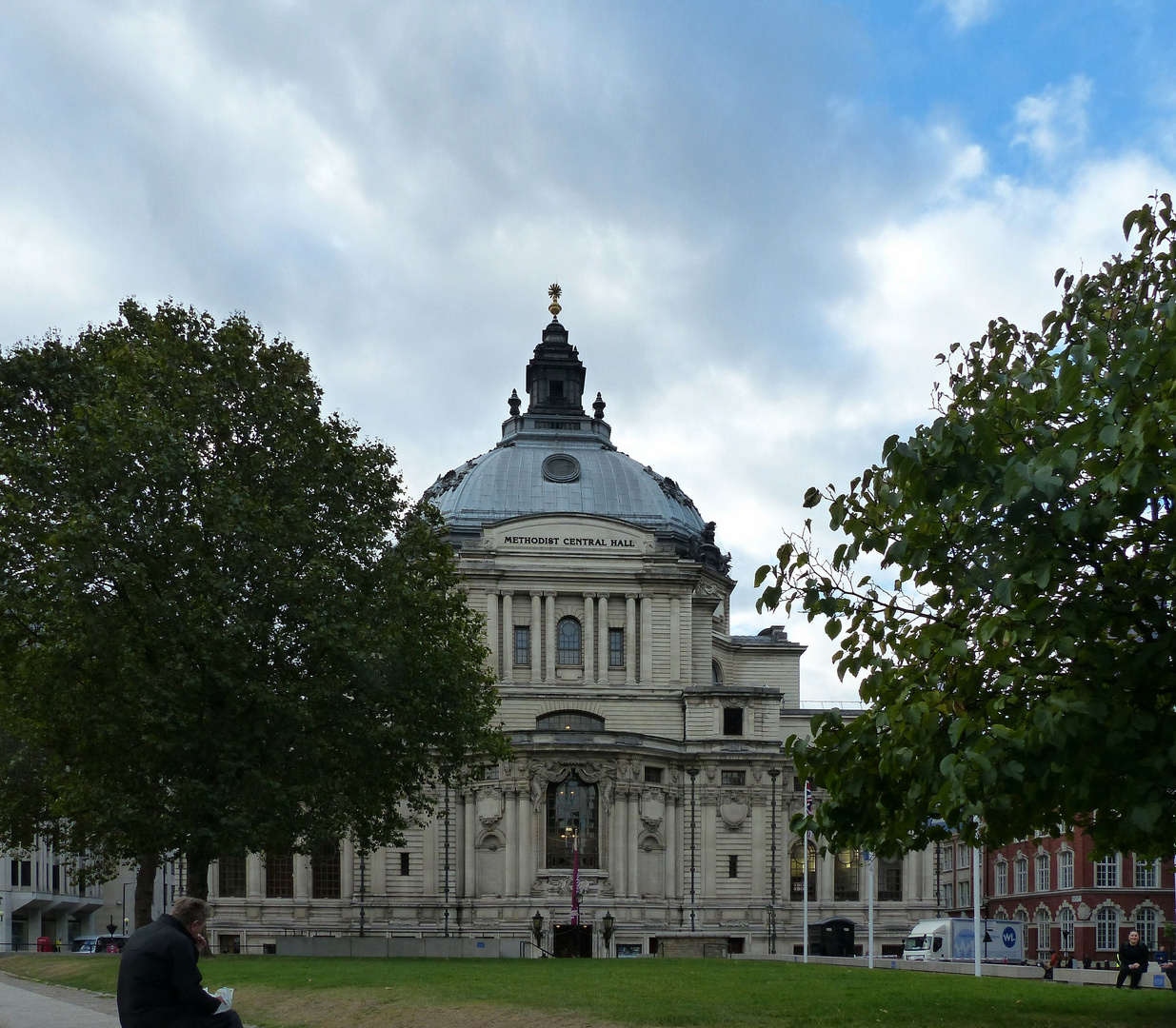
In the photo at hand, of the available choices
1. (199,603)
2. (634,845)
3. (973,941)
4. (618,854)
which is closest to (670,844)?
(634,845)

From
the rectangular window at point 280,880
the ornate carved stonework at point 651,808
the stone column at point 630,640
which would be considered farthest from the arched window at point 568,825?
the rectangular window at point 280,880

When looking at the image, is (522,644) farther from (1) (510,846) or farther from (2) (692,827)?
(2) (692,827)

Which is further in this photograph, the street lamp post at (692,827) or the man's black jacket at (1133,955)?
the street lamp post at (692,827)

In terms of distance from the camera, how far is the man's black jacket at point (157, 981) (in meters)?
13.2

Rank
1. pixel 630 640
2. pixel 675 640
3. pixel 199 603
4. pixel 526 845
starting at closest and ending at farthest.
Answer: pixel 199 603, pixel 526 845, pixel 630 640, pixel 675 640

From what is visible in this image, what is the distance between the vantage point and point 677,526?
108 m

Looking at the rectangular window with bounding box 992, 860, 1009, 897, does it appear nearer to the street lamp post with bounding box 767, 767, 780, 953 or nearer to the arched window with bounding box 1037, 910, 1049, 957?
the arched window with bounding box 1037, 910, 1049, 957

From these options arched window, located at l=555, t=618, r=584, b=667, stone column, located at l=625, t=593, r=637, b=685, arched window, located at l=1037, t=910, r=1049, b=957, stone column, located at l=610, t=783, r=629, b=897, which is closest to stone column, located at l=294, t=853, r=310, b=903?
stone column, located at l=610, t=783, r=629, b=897

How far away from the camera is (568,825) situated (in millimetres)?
94312

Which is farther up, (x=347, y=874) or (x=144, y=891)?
(x=144, y=891)

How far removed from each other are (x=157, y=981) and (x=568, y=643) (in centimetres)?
8751

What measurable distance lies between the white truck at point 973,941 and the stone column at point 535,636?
31.2 m

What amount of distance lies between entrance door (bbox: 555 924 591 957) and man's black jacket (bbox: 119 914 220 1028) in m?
79.7

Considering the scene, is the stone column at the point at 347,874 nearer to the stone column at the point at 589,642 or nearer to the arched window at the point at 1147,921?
the stone column at the point at 589,642
